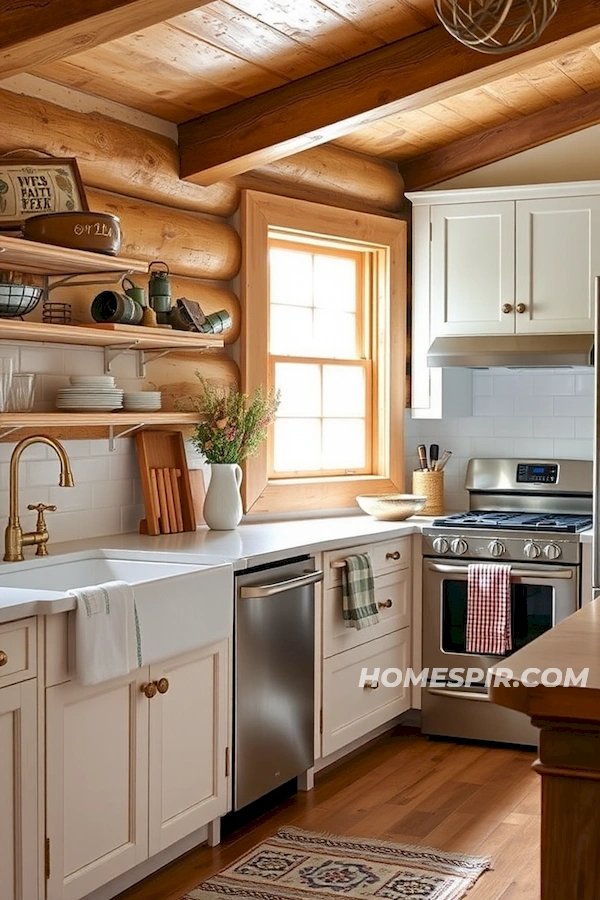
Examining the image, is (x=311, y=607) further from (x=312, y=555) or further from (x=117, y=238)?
(x=117, y=238)

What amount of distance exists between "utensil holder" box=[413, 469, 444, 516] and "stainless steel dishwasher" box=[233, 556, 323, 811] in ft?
4.65

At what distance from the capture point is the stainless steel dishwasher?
12.8 ft

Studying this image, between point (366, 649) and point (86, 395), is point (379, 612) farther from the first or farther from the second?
point (86, 395)

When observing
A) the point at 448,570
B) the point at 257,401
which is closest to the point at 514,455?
the point at 448,570

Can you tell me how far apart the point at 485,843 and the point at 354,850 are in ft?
1.47

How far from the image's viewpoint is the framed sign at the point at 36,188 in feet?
12.0

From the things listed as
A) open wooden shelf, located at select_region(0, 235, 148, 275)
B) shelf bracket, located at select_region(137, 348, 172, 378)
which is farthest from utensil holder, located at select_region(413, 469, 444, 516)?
open wooden shelf, located at select_region(0, 235, 148, 275)

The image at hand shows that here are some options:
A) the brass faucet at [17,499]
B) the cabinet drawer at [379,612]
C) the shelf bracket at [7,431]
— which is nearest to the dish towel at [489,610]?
the cabinet drawer at [379,612]

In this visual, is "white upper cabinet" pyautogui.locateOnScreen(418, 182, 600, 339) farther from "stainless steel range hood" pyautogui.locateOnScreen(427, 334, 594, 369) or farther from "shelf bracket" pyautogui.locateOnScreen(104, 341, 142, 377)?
"shelf bracket" pyautogui.locateOnScreen(104, 341, 142, 377)

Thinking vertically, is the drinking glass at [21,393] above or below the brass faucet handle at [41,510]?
above

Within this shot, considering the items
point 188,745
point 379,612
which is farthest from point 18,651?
point 379,612

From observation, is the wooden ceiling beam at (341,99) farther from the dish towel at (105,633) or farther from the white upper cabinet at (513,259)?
the dish towel at (105,633)

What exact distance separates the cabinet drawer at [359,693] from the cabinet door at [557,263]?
160cm

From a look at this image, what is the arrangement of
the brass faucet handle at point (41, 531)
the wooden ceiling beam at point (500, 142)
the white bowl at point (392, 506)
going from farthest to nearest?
1. the wooden ceiling beam at point (500, 142)
2. the white bowl at point (392, 506)
3. the brass faucet handle at point (41, 531)
